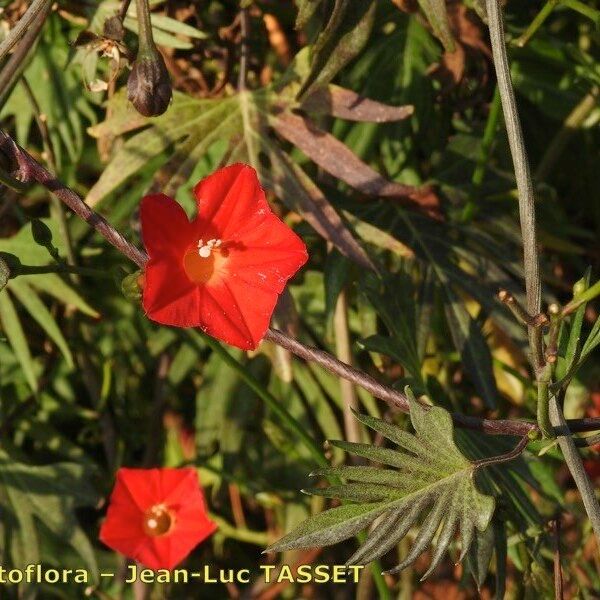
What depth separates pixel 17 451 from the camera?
168 cm

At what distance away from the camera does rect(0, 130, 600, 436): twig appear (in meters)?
0.91

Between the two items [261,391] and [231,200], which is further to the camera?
[261,391]

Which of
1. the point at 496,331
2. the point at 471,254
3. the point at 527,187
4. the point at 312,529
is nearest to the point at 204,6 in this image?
the point at 471,254

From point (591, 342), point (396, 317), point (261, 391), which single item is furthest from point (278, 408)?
point (591, 342)

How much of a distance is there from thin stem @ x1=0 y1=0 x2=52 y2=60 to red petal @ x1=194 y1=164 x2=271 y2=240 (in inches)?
9.3

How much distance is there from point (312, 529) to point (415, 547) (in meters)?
0.10

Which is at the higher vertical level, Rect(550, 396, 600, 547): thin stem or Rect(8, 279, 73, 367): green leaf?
Rect(8, 279, 73, 367): green leaf

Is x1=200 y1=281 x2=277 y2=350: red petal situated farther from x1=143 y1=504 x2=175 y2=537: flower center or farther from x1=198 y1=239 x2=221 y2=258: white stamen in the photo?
x1=143 y1=504 x2=175 y2=537: flower center

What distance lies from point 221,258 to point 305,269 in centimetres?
62

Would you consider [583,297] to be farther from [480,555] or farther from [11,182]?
[11,182]

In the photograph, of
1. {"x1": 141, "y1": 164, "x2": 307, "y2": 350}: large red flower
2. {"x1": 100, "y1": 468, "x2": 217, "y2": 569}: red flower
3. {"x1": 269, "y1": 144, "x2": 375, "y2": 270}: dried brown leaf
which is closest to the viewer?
{"x1": 141, "y1": 164, "x2": 307, "y2": 350}: large red flower

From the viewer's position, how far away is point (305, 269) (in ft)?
5.65

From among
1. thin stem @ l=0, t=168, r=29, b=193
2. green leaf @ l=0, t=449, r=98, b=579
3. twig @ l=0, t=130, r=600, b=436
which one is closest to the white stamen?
twig @ l=0, t=130, r=600, b=436

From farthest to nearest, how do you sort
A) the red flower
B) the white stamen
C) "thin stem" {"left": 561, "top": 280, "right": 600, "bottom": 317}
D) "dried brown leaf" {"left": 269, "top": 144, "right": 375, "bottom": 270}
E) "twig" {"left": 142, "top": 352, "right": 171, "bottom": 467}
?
"twig" {"left": 142, "top": 352, "right": 171, "bottom": 467}
the red flower
"dried brown leaf" {"left": 269, "top": 144, "right": 375, "bottom": 270}
the white stamen
"thin stem" {"left": 561, "top": 280, "right": 600, "bottom": 317}
